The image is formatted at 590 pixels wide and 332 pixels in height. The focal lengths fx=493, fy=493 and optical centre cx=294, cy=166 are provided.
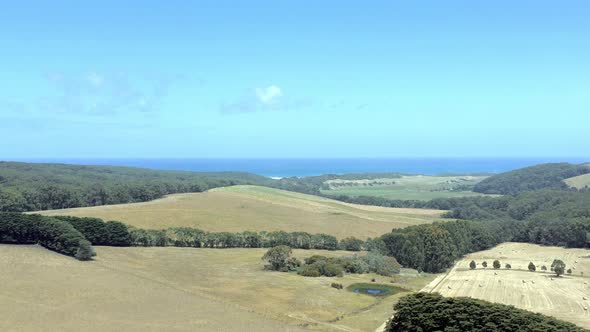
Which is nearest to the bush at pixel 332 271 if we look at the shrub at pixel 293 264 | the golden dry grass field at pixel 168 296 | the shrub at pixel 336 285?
the golden dry grass field at pixel 168 296

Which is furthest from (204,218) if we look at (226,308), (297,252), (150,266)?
(226,308)

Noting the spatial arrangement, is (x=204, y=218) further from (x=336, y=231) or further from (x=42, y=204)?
(x=42, y=204)

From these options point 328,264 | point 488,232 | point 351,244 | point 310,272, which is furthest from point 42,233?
point 488,232

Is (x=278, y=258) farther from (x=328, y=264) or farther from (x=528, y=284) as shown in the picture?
(x=528, y=284)

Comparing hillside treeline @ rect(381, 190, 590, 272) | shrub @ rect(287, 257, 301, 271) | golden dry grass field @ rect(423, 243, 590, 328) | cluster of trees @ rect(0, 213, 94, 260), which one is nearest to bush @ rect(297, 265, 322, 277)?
shrub @ rect(287, 257, 301, 271)

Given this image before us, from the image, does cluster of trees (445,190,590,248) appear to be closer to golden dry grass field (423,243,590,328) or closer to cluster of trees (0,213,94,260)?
golden dry grass field (423,243,590,328)
